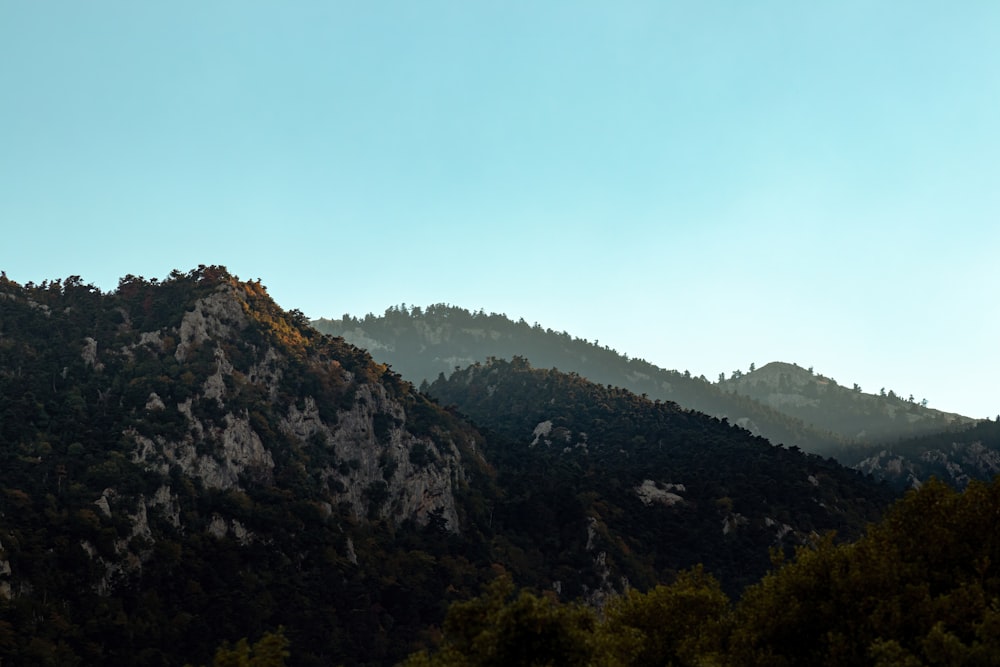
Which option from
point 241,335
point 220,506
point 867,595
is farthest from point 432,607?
point 867,595

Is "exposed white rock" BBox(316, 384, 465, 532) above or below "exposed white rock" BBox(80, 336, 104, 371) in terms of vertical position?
below

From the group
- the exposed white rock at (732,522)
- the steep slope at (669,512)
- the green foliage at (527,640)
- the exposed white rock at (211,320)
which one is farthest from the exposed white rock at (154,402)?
the exposed white rock at (732,522)

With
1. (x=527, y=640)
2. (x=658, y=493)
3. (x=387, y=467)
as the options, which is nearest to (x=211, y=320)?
(x=387, y=467)

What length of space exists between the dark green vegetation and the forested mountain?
6358 cm

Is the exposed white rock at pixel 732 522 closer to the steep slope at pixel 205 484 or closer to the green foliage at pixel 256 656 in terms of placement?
the steep slope at pixel 205 484

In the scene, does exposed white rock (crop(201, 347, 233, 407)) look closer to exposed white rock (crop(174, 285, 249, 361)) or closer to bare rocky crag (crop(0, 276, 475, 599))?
bare rocky crag (crop(0, 276, 475, 599))

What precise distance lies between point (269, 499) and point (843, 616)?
331 ft

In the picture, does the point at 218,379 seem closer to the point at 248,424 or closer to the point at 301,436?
the point at 248,424

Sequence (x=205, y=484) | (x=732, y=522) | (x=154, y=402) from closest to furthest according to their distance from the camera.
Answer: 1. (x=205, y=484)
2. (x=154, y=402)
3. (x=732, y=522)

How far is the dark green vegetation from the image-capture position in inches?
1976

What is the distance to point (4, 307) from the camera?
15212 cm

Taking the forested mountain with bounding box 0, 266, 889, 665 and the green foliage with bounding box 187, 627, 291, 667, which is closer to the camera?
the green foliage with bounding box 187, 627, 291, 667

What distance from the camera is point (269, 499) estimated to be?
13500cm

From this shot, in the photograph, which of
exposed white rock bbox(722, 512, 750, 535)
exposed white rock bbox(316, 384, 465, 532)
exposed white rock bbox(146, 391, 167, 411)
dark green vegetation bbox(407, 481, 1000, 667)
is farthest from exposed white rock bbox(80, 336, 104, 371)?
exposed white rock bbox(722, 512, 750, 535)
